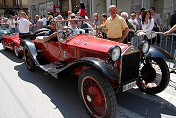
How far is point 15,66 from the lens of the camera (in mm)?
5324

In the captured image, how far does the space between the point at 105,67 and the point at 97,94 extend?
1.44 feet

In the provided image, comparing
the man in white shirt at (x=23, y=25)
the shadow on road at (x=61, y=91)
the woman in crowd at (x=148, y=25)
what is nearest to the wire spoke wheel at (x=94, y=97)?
the shadow on road at (x=61, y=91)

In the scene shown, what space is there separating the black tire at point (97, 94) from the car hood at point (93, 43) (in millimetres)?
555

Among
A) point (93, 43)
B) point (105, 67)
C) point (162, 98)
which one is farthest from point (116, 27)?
point (105, 67)

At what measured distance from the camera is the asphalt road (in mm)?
2686

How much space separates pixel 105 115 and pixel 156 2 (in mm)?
9476

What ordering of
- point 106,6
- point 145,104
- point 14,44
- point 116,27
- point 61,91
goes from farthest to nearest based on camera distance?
1. point 106,6
2. point 14,44
3. point 116,27
4. point 61,91
5. point 145,104

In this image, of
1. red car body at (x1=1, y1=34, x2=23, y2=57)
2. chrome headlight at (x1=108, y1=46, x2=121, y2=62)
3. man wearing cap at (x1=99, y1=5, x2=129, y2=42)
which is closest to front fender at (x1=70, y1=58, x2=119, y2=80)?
chrome headlight at (x1=108, y1=46, x2=121, y2=62)

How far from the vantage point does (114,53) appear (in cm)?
247

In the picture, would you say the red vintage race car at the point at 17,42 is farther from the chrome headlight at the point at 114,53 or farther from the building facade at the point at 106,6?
the building facade at the point at 106,6

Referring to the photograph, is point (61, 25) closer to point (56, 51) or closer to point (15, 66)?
point (56, 51)

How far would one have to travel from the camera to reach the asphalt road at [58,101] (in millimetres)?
2686

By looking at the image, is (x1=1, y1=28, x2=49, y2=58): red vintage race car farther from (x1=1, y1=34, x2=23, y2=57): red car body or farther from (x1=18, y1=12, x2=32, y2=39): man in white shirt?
(x1=18, y1=12, x2=32, y2=39): man in white shirt

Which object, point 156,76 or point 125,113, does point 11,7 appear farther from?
point 125,113
